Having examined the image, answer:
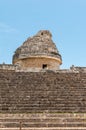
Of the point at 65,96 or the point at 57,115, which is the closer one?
the point at 57,115

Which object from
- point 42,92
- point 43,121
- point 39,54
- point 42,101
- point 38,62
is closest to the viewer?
point 43,121

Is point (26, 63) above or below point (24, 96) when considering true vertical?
above

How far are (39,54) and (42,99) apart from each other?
605cm

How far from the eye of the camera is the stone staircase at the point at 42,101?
476 inches

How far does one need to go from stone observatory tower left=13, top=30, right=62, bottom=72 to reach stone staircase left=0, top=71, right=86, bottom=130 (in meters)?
2.95

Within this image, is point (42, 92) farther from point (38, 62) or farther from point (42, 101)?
point (38, 62)

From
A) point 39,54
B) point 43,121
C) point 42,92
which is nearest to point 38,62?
point 39,54

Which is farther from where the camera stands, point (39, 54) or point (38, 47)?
point (38, 47)

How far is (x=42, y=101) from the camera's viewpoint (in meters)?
13.5

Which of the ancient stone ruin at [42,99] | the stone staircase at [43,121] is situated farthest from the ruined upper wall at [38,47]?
the stone staircase at [43,121]

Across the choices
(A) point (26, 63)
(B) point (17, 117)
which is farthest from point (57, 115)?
(A) point (26, 63)

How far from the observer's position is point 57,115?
41.2 feet

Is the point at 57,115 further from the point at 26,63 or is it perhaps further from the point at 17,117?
the point at 26,63

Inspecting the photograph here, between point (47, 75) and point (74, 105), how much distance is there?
3040 millimetres
